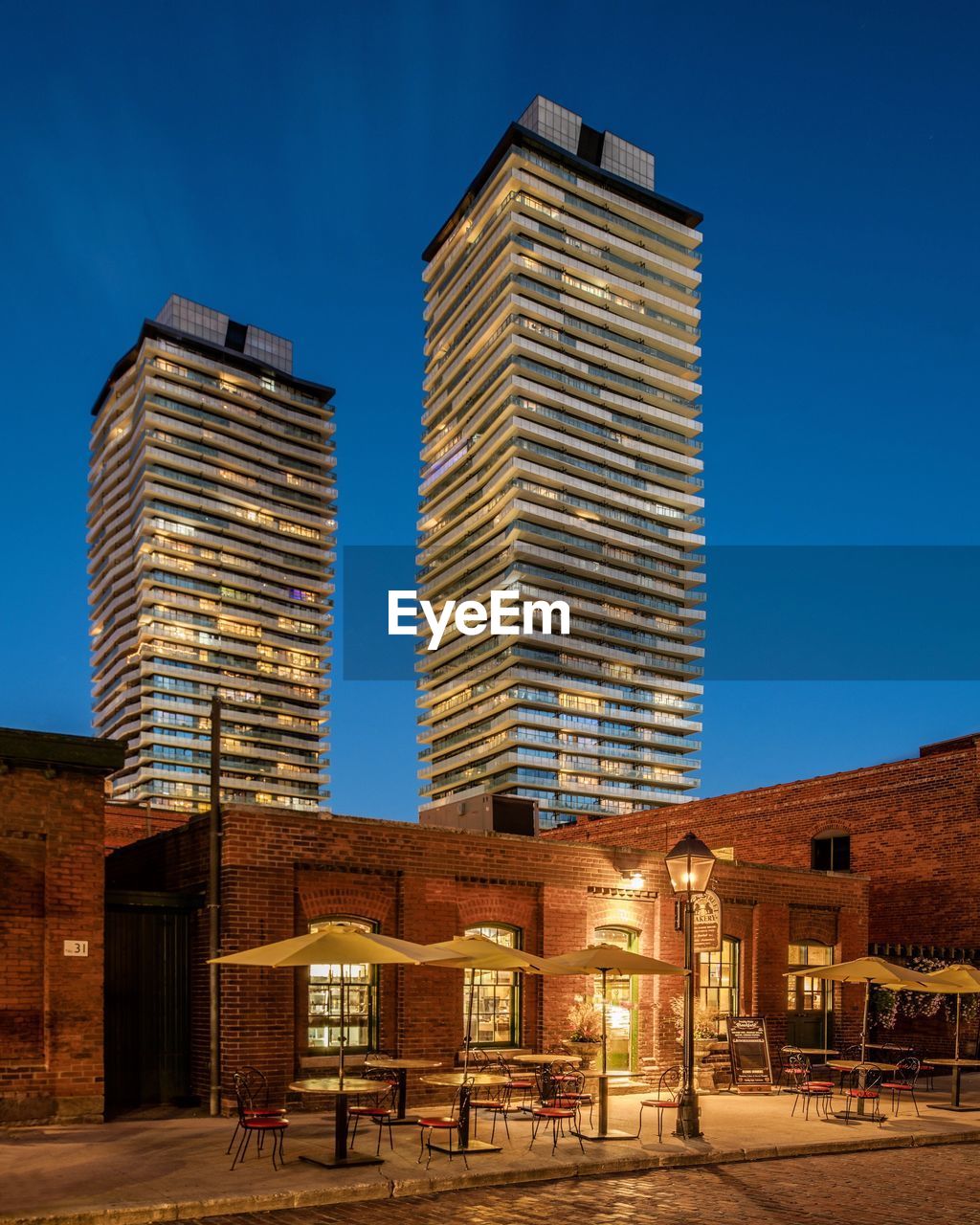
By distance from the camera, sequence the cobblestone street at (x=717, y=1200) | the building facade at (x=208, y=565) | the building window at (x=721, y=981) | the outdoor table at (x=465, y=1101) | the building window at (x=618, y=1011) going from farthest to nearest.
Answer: the building facade at (x=208, y=565) → the building window at (x=721, y=981) → the building window at (x=618, y=1011) → the outdoor table at (x=465, y=1101) → the cobblestone street at (x=717, y=1200)

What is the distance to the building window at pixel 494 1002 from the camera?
1927cm

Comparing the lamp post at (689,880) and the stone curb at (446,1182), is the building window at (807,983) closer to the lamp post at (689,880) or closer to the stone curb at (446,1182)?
the stone curb at (446,1182)

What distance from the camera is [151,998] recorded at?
1764 centimetres

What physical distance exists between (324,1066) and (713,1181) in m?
6.45

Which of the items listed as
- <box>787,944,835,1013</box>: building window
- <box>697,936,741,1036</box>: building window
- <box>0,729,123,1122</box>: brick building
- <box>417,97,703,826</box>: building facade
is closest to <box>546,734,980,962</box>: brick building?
<box>787,944,835,1013</box>: building window

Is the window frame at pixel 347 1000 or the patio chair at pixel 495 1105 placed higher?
the window frame at pixel 347 1000

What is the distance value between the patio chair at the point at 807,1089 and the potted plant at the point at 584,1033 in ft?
10.5

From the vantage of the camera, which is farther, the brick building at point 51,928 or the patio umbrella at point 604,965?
the patio umbrella at point 604,965

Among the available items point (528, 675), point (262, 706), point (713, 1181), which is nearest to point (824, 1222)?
point (713, 1181)

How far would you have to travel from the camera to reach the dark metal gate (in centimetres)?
1722

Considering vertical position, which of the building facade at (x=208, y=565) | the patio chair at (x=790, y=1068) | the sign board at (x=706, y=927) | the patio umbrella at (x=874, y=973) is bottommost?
the patio chair at (x=790, y=1068)

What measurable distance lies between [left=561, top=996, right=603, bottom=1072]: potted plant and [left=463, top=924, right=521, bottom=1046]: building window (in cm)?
92

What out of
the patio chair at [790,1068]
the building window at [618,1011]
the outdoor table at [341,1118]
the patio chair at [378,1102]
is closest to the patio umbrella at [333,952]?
the outdoor table at [341,1118]

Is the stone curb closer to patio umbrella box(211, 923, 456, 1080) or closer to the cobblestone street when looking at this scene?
the cobblestone street
